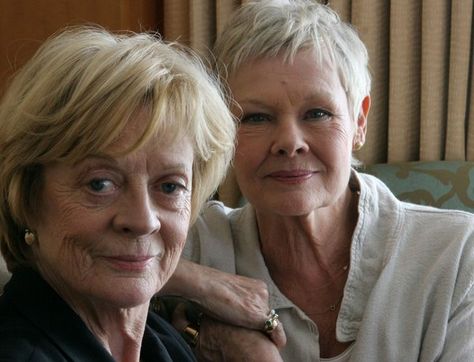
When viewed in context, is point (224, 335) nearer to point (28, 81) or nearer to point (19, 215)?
point (19, 215)

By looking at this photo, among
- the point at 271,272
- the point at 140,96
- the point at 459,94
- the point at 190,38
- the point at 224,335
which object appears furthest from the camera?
the point at 190,38

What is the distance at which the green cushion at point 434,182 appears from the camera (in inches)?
93.2

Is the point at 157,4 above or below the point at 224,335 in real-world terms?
above

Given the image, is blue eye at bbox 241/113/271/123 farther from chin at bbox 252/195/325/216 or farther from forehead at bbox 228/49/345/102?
chin at bbox 252/195/325/216

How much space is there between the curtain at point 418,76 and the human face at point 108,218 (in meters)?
1.50

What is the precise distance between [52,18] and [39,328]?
2070 millimetres

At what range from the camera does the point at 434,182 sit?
2.41m

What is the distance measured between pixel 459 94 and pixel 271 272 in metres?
1.03

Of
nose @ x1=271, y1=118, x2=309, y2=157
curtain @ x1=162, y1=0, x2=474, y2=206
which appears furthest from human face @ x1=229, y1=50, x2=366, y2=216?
curtain @ x1=162, y1=0, x2=474, y2=206

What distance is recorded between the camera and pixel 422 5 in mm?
2670

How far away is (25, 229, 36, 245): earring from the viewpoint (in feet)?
4.42

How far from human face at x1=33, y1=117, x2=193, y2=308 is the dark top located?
0.04 m

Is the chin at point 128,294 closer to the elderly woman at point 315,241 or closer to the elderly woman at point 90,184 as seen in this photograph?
the elderly woman at point 90,184

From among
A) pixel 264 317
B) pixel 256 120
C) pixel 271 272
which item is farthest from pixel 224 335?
pixel 256 120
